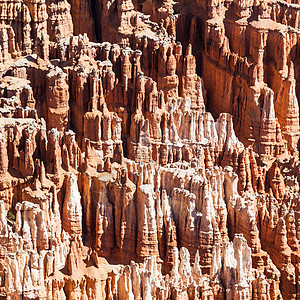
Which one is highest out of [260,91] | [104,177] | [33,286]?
[260,91]

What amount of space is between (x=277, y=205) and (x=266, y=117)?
775 cm

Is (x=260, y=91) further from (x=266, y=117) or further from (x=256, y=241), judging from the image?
(x=256, y=241)

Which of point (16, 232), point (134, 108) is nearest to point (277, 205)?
point (134, 108)

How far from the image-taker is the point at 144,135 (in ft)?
218

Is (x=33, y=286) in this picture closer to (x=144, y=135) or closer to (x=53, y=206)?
(x=53, y=206)

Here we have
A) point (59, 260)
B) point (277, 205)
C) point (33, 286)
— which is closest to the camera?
point (33, 286)

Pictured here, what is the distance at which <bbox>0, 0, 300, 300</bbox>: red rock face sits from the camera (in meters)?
55.3

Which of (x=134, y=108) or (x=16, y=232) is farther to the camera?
(x=134, y=108)

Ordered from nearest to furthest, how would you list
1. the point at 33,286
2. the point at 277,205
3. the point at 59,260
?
1. the point at 33,286
2. the point at 59,260
3. the point at 277,205

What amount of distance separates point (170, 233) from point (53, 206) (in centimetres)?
500

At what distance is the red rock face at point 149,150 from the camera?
55281mm

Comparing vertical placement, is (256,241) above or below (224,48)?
below

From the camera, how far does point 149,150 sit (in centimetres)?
6638

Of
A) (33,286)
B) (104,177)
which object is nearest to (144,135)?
(104,177)
